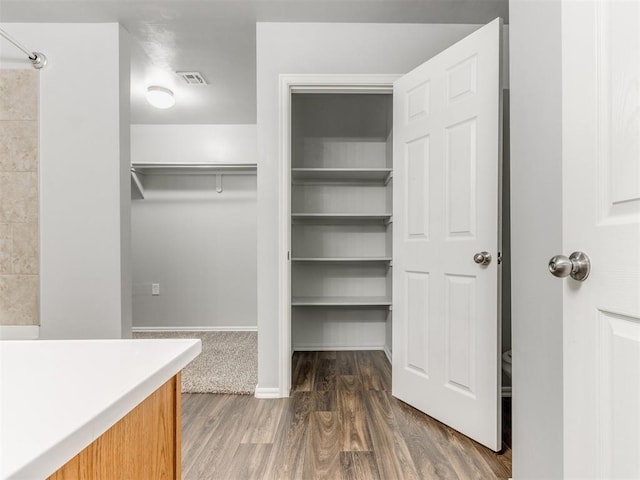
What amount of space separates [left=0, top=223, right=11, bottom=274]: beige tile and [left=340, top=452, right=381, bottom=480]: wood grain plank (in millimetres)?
2368

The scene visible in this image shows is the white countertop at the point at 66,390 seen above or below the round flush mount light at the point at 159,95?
below

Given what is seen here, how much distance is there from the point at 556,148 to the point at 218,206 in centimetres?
358

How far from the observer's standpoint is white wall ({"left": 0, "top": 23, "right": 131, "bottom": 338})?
2400 millimetres

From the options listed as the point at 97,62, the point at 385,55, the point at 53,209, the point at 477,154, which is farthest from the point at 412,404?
the point at 97,62

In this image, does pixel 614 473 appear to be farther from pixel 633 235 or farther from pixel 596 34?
pixel 596 34

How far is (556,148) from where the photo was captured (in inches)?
46.2

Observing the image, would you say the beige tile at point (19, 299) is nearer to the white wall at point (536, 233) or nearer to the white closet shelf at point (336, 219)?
the white closet shelf at point (336, 219)

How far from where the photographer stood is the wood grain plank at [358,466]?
5.00ft

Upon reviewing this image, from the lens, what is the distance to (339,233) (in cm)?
354

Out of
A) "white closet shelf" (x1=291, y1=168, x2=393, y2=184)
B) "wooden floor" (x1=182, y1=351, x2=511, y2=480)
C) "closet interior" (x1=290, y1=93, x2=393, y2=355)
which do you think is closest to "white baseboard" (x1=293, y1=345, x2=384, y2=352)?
"closet interior" (x1=290, y1=93, x2=393, y2=355)

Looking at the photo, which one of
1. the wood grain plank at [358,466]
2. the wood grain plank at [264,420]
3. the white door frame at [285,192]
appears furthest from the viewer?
the white door frame at [285,192]

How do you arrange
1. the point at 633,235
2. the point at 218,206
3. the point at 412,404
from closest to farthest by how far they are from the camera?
the point at 633,235 < the point at 412,404 < the point at 218,206

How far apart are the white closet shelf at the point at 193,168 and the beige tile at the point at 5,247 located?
62.2 inches

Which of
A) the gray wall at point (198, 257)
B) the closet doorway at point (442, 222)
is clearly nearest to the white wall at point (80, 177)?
the closet doorway at point (442, 222)
